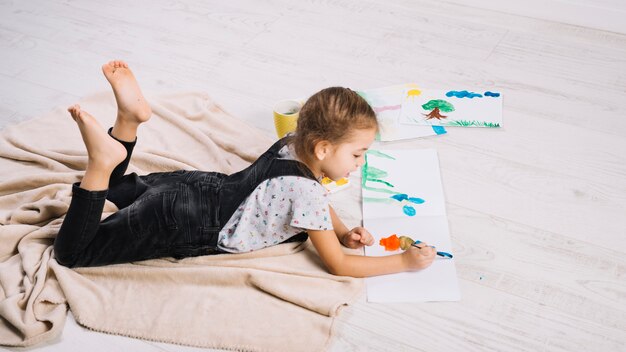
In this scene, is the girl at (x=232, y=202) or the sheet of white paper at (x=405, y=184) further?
the sheet of white paper at (x=405, y=184)

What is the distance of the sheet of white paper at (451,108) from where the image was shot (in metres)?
1.68

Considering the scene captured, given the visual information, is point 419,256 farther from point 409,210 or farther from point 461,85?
point 461,85

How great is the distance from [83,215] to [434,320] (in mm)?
662

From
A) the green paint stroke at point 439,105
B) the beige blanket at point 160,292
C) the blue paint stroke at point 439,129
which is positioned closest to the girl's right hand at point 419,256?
the beige blanket at point 160,292

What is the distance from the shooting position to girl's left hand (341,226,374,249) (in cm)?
→ 131

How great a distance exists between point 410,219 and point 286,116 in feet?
1.24

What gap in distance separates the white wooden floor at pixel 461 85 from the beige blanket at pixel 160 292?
4cm

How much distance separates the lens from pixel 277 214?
1.22 m

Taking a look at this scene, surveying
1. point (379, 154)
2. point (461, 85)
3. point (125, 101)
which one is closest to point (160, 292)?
point (125, 101)

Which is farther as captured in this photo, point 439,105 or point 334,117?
point 439,105

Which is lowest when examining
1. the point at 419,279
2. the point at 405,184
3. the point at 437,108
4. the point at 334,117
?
the point at 419,279

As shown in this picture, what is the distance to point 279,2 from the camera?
7.33 ft

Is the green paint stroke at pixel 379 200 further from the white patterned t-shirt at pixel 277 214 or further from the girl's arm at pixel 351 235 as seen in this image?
the white patterned t-shirt at pixel 277 214

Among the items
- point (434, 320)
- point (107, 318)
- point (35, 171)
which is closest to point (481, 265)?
point (434, 320)
